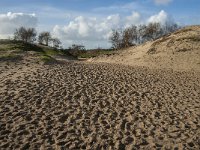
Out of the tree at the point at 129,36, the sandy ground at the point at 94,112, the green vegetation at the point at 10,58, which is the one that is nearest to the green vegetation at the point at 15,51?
the green vegetation at the point at 10,58

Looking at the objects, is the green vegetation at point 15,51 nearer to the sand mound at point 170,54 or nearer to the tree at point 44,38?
the sand mound at point 170,54

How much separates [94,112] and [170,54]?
24.8 meters

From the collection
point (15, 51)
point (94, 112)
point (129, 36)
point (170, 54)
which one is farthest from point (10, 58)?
point (129, 36)

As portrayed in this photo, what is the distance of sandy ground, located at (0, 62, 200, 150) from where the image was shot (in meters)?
11.6


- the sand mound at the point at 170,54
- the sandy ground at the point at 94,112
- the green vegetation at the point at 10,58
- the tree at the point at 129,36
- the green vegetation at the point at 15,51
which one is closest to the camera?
the sandy ground at the point at 94,112

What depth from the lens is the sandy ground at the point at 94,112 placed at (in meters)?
11.6

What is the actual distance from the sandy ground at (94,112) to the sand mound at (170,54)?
12028 millimetres

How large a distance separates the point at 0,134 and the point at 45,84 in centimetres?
720

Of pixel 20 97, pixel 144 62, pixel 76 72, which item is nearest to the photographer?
pixel 20 97

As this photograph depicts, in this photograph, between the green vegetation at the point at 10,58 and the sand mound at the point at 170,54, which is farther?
the sand mound at the point at 170,54

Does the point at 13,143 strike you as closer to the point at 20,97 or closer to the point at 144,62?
the point at 20,97

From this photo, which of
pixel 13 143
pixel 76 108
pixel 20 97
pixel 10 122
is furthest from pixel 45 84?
pixel 13 143

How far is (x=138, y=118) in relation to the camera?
1409cm

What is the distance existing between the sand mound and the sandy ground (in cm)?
1203
